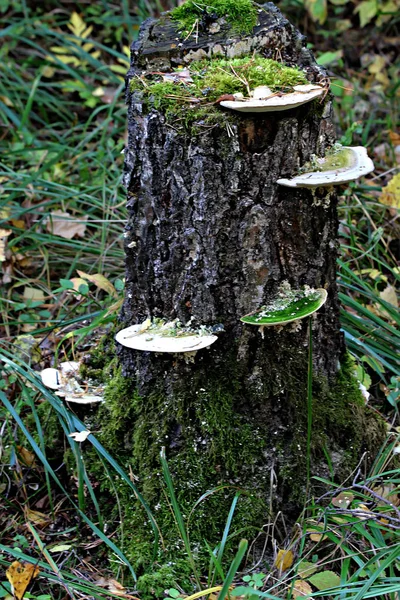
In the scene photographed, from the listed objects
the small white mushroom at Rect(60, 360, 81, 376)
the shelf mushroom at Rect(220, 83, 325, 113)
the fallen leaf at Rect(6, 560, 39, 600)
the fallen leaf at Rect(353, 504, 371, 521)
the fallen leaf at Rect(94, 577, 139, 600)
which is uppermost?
the shelf mushroom at Rect(220, 83, 325, 113)

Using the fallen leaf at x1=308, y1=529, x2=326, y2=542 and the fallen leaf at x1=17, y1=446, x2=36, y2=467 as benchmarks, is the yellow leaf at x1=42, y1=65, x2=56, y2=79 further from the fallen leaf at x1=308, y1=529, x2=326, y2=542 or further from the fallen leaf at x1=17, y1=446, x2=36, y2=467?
the fallen leaf at x1=308, y1=529, x2=326, y2=542

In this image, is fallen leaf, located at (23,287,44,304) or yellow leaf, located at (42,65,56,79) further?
yellow leaf, located at (42,65,56,79)

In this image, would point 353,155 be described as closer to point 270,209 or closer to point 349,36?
point 270,209

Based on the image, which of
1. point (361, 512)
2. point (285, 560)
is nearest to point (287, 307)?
point (361, 512)

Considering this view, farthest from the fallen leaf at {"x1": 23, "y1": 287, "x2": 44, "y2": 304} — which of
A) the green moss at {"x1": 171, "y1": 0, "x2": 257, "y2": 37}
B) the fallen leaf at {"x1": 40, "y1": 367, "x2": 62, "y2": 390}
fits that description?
the green moss at {"x1": 171, "y1": 0, "x2": 257, "y2": 37}

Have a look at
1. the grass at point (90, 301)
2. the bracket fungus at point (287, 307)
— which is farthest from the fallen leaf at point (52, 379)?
the bracket fungus at point (287, 307)

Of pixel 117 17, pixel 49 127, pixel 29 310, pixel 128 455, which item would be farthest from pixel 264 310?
pixel 117 17

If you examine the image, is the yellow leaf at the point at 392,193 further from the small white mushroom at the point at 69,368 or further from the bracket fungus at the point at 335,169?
the small white mushroom at the point at 69,368
